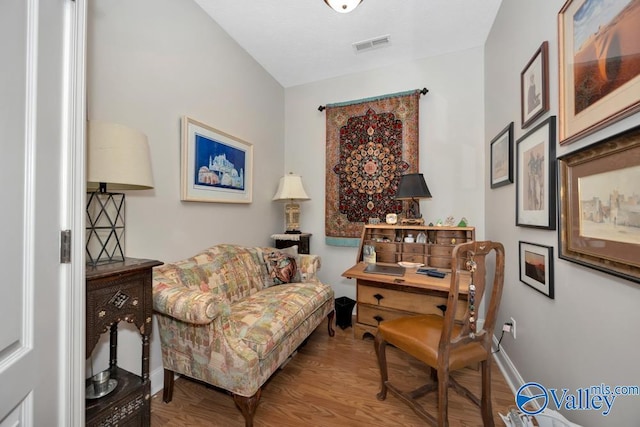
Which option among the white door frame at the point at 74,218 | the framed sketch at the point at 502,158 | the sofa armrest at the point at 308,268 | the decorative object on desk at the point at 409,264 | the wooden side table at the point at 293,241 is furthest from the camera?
the wooden side table at the point at 293,241

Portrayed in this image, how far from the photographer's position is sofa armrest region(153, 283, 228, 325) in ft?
4.16

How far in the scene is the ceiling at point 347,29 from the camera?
6.91 ft

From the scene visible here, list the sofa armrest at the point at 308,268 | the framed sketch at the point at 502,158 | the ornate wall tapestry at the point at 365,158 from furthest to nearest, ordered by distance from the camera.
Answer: the ornate wall tapestry at the point at 365,158 → the sofa armrest at the point at 308,268 → the framed sketch at the point at 502,158

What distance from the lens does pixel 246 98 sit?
2.69 meters

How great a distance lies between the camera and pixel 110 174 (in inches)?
44.2

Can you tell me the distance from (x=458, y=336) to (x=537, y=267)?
0.69 m

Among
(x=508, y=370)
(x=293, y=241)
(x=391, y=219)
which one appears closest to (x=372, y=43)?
(x=391, y=219)

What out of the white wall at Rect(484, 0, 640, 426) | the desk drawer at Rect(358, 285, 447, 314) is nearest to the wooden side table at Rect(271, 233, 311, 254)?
A: the desk drawer at Rect(358, 285, 447, 314)

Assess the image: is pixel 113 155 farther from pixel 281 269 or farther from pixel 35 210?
pixel 281 269

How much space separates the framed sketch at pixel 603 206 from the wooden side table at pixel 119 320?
2.00 m

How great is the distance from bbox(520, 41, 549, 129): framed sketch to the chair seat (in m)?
1.38

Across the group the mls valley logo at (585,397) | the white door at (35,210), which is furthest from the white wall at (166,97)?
the mls valley logo at (585,397)

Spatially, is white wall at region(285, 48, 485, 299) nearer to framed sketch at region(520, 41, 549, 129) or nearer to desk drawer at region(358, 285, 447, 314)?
desk drawer at region(358, 285, 447, 314)

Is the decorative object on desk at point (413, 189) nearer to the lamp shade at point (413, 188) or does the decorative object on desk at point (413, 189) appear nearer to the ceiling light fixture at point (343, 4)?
the lamp shade at point (413, 188)
